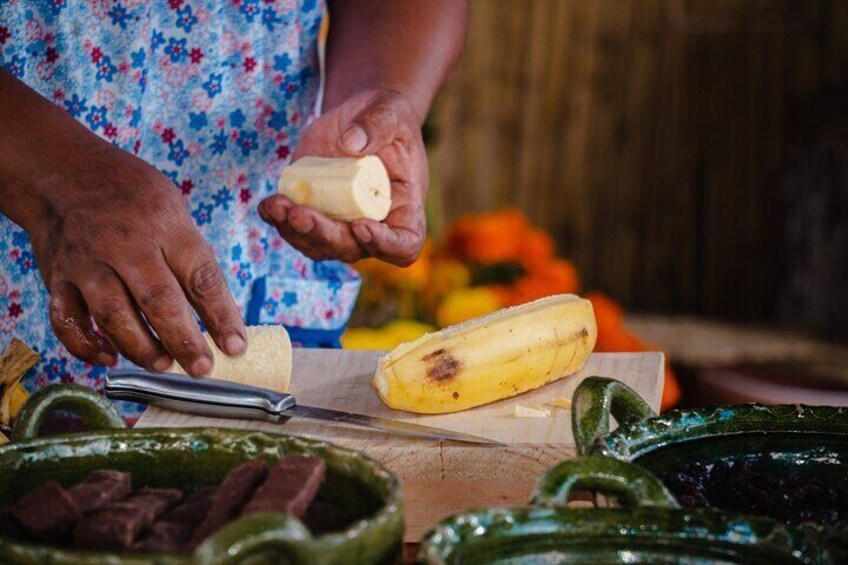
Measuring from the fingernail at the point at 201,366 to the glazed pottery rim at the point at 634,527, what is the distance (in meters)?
0.90

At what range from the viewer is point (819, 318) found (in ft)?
21.2

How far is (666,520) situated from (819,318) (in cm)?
565

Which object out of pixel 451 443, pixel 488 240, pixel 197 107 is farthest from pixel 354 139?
pixel 488 240

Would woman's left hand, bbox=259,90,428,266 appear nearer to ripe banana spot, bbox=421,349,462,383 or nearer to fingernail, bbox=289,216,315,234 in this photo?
fingernail, bbox=289,216,315,234

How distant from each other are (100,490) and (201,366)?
73 centimetres

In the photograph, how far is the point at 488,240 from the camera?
4.75 m

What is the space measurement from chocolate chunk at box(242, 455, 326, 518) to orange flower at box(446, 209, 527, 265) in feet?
11.3

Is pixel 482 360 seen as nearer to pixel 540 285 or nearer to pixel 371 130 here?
pixel 371 130

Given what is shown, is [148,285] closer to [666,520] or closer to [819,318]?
[666,520]

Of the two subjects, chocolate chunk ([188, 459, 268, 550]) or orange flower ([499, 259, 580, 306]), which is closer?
chocolate chunk ([188, 459, 268, 550])

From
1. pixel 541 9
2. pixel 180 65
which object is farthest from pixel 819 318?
pixel 180 65

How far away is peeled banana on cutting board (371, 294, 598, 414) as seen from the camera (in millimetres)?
2066

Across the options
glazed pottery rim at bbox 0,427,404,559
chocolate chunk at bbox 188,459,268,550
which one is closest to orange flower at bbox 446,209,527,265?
glazed pottery rim at bbox 0,427,404,559

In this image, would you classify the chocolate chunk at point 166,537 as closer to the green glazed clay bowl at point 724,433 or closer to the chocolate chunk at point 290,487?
the chocolate chunk at point 290,487
